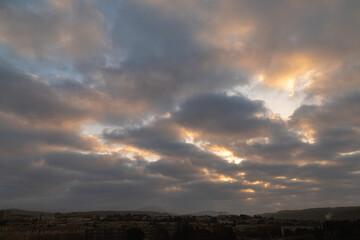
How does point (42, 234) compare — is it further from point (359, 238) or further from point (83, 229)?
point (359, 238)

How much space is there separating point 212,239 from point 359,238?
6027 centimetres

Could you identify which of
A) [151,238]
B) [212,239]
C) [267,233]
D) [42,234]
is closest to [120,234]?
[151,238]

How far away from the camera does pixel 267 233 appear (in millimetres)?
192625

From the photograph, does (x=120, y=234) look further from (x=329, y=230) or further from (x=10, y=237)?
(x=329, y=230)

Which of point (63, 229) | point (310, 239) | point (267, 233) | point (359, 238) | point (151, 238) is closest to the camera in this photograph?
point (359, 238)

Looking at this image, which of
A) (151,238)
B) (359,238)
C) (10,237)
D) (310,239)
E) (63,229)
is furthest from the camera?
(151,238)

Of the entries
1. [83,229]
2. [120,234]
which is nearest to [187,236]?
[120,234]

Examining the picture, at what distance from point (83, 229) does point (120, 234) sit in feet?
63.6

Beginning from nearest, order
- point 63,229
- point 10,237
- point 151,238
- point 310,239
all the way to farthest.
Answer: point 10,237, point 310,239, point 63,229, point 151,238

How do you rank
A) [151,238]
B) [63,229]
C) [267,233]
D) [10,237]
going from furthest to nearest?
[267,233]
[151,238]
[63,229]
[10,237]

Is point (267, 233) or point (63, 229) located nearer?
point (63, 229)

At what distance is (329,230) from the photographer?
16388 centimetres

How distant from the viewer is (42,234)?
146 metres

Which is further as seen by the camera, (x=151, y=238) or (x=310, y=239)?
(x=151, y=238)
